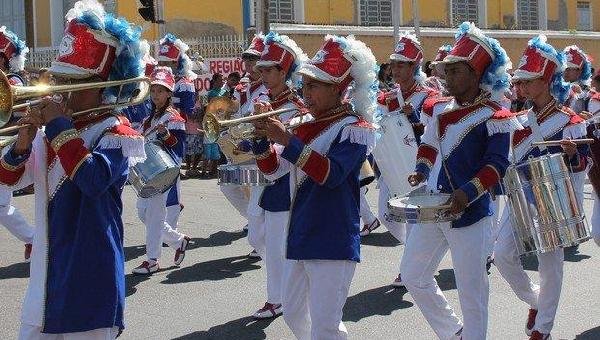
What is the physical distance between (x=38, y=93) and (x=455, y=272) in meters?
2.84

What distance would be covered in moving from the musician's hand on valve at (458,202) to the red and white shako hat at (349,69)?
652 mm

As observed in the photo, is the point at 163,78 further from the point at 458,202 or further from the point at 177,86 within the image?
the point at 458,202

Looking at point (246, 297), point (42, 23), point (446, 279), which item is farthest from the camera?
point (42, 23)

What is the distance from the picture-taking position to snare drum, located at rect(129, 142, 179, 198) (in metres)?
7.55

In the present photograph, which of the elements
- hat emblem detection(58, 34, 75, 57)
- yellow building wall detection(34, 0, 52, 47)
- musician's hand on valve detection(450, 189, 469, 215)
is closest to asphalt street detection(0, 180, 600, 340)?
musician's hand on valve detection(450, 189, 469, 215)

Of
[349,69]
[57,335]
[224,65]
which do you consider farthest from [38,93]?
[224,65]

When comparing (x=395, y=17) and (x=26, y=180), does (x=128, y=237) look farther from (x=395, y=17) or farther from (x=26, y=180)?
(x=395, y=17)

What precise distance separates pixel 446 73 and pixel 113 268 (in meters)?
2.54

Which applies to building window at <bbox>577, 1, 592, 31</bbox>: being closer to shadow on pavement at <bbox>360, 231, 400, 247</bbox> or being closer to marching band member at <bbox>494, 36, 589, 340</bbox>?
shadow on pavement at <bbox>360, 231, 400, 247</bbox>

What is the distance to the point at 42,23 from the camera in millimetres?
28766

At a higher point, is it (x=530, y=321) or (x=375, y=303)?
(x=530, y=321)

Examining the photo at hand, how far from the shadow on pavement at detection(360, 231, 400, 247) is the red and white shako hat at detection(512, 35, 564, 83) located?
13.1 feet

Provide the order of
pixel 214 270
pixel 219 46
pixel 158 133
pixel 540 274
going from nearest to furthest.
A: 1. pixel 540 274
2. pixel 158 133
3. pixel 214 270
4. pixel 219 46

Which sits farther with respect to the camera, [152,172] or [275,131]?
[152,172]
